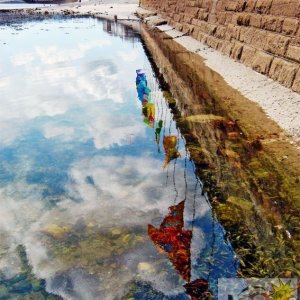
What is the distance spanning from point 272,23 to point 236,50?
255 cm

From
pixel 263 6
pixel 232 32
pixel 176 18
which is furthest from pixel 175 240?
pixel 176 18

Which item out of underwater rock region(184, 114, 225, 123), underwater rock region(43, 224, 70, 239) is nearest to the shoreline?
underwater rock region(184, 114, 225, 123)

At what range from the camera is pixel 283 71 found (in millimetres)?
9484

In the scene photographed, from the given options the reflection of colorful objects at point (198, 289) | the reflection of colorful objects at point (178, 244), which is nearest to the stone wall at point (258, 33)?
the reflection of colorful objects at point (178, 244)

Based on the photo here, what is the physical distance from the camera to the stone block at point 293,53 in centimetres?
910

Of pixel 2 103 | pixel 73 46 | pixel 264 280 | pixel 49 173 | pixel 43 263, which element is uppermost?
pixel 264 280

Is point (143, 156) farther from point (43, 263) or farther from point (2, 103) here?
point (2, 103)

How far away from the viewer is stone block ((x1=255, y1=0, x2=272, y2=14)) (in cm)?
1129

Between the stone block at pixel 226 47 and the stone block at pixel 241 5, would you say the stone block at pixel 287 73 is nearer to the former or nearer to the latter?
the stone block at pixel 226 47

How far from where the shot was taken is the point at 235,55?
1342 cm

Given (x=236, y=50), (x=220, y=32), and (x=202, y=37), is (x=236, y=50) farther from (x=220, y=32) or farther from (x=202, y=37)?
(x=202, y=37)

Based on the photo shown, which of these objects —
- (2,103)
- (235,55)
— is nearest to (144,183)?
(2,103)

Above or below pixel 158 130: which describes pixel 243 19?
above

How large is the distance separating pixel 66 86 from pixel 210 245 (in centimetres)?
925
